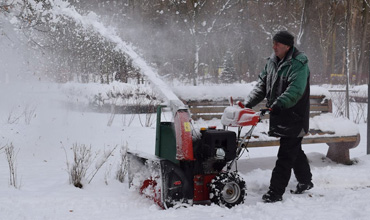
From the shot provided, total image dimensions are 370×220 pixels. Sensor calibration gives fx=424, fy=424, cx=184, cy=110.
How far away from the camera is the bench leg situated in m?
6.09

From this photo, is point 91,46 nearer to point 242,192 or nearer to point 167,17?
point 167,17

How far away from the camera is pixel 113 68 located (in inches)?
625

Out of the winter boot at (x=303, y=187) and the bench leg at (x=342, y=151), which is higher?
the bench leg at (x=342, y=151)

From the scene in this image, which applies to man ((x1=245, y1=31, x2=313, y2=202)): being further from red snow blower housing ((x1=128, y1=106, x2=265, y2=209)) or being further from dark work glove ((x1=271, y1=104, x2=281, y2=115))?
red snow blower housing ((x1=128, y1=106, x2=265, y2=209))

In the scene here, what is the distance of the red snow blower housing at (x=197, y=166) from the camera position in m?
3.67

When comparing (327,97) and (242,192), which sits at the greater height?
(327,97)

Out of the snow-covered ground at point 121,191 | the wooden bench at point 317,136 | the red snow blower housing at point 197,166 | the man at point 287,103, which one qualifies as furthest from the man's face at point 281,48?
the wooden bench at point 317,136

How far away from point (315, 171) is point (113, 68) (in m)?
11.5

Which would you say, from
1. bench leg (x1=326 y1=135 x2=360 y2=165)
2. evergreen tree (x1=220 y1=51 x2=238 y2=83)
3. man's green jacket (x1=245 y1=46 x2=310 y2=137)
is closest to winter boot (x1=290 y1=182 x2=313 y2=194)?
man's green jacket (x1=245 y1=46 x2=310 y2=137)

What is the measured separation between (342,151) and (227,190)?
2.93 meters

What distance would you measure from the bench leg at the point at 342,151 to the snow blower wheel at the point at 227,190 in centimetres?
280

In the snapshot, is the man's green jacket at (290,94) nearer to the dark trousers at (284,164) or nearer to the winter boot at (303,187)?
the dark trousers at (284,164)

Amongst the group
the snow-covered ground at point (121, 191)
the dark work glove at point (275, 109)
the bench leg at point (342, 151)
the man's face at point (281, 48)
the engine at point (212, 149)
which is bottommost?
the snow-covered ground at point (121, 191)

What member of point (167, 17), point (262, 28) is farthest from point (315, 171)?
point (262, 28)
